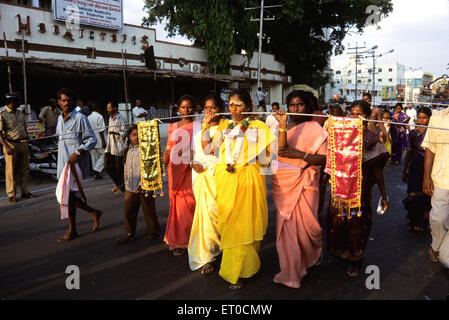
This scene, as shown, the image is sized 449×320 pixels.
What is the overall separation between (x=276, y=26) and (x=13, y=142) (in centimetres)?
2158

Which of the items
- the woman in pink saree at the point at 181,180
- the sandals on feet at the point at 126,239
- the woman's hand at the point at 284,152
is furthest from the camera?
the sandals on feet at the point at 126,239

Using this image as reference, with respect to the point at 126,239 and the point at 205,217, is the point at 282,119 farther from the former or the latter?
the point at 126,239

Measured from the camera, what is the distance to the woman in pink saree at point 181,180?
405 cm

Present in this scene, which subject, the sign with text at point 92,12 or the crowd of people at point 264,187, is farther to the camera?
the sign with text at point 92,12

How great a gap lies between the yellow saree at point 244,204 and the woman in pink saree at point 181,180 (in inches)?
31.4

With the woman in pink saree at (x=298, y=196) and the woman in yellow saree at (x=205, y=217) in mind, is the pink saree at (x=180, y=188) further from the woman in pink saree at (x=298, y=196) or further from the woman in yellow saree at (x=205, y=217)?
the woman in pink saree at (x=298, y=196)

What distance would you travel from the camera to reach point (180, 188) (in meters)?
4.11

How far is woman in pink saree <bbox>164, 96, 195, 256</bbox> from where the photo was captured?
13.3 feet

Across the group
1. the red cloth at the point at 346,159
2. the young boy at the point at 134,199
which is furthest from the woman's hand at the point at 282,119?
the young boy at the point at 134,199

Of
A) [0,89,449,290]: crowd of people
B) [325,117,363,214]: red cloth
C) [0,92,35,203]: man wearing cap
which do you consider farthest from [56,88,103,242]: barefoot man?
[325,117,363,214]: red cloth

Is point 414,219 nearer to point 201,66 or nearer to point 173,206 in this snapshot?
point 173,206

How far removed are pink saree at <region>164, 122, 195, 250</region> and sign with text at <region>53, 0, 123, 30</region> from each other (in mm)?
11246

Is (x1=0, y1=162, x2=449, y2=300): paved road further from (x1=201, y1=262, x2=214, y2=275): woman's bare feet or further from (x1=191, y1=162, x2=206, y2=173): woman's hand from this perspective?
(x1=191, y1=162, x2=206, y2=173): woman's hand

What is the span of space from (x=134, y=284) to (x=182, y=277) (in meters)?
0.45
